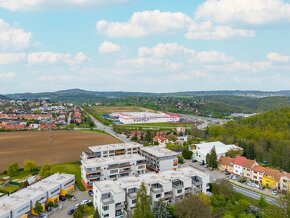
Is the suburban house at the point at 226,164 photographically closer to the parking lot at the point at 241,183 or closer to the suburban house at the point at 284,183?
the parking lot at the point at 241,183

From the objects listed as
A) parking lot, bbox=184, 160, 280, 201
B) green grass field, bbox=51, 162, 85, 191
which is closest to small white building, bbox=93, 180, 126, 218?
green grass field, bbox=51, 162, 85, 191

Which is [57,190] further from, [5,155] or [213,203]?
[5,155]

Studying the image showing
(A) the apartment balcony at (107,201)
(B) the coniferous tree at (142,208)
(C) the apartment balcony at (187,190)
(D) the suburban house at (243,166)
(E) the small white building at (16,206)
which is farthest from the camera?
(D) the suburban house at (243,166)

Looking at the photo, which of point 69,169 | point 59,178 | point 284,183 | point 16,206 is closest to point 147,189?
point 59,178

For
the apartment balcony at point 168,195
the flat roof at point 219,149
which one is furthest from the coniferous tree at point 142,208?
the flat roof at point 219,149

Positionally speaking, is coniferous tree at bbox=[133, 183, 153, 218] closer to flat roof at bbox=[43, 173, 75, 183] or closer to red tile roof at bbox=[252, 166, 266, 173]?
flat roof at bbox=[43, 173, 75, 183]

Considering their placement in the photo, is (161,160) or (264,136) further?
(264,136)

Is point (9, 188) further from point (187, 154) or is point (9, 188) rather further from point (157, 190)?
point (187, 154)
